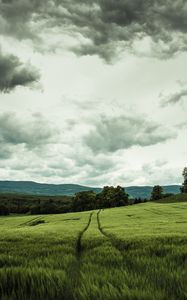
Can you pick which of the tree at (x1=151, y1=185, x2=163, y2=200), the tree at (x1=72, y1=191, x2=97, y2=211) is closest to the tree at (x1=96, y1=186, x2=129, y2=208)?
the tree at (x1=72, y1=191, x2=97, y2=211)

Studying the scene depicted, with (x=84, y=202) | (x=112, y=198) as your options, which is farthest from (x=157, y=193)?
(x=84, y=202)

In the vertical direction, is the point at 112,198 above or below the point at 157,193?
below

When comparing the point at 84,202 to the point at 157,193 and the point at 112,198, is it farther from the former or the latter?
the point at 157,193

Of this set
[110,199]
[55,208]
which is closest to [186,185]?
[110,199]

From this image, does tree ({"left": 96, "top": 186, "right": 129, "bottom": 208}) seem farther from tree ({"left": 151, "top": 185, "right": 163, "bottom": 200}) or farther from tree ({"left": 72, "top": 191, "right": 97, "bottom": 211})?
tree ({"left": 151, "top": 185, "right": 163, "bottom": 200})

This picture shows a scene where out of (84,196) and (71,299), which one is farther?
(84,196)

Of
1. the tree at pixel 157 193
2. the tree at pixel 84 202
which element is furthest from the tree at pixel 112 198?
the tree at pixel 157 193

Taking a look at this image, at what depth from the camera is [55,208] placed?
433 feet

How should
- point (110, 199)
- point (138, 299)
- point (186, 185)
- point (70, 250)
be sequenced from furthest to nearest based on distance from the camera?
point (186, 185) → point (110, 199) → point (70, 250) → point (138, 299)

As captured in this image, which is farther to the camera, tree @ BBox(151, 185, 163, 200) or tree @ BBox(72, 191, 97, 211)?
tree @ BBox(151, 185, 163, 200)

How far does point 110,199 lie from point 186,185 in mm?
37789

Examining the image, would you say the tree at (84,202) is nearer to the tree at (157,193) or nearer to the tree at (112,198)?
the tree at (112,198)

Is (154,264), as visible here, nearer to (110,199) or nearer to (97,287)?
(97,287)

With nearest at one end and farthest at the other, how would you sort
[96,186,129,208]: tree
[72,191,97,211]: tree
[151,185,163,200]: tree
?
[96,186,129,208]: tree
[72,191,97,211]: tree
[151,185,163,200]: tree
